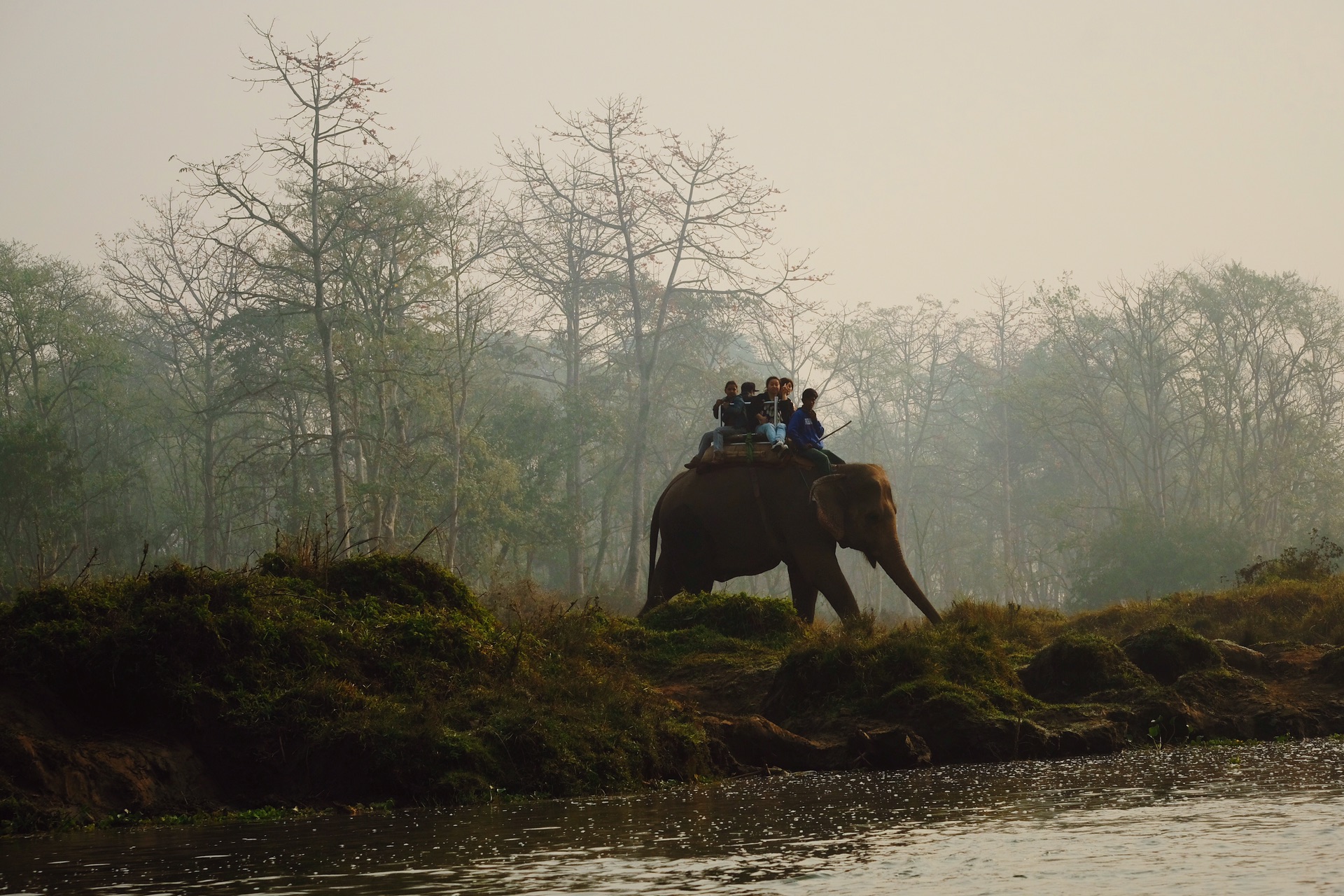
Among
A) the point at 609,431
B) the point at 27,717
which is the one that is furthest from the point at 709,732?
the point at 609,431

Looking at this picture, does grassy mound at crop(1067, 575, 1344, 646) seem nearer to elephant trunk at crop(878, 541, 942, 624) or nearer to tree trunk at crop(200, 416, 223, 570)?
elephant trunk at crop(878, 541, 942, 624)

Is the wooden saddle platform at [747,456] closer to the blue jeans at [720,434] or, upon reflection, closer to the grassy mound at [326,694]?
the blue jeans at [720,434]

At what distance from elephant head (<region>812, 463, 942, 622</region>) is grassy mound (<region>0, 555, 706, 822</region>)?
503 cm

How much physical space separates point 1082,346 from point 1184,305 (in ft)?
13.5

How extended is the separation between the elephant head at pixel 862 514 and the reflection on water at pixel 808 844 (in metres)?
6.42

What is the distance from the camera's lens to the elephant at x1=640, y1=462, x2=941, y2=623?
16062 millimetres

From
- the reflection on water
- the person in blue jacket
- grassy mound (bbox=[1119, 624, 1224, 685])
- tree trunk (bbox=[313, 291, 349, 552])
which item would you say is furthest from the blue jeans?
tree trunk (bbox=[313, 291, 349, 552])

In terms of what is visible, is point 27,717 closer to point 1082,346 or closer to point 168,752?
point 168,752

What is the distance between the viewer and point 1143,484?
5344 cm

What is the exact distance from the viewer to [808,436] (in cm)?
1666

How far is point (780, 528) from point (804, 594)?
104cm

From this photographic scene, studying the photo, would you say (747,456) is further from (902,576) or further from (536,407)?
(536,407)

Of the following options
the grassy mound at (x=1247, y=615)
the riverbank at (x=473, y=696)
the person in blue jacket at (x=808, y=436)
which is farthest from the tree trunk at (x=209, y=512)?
the riverbank at (x=473, y=696)

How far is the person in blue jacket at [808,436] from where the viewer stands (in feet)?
53.9
